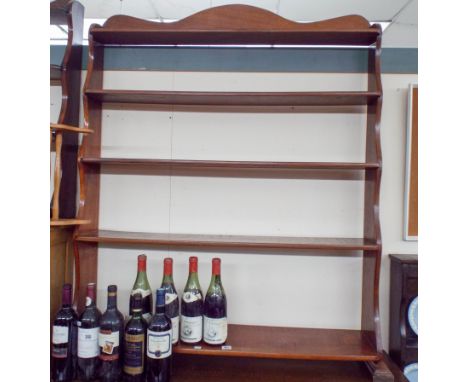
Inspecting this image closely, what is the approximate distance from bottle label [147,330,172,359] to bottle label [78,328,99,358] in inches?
9.1

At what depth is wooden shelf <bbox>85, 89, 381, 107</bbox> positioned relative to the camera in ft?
4.94

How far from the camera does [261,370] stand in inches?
61.1

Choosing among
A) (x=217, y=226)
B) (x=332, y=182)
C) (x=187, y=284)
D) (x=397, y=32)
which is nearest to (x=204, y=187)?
(x=217, y=226)

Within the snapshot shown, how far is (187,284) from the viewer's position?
1.62 metres

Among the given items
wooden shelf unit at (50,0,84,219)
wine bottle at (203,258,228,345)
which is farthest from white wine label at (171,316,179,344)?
wooden shelf unit at (50,0,84,219)

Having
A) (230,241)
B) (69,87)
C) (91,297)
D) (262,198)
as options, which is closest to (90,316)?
(91,297)

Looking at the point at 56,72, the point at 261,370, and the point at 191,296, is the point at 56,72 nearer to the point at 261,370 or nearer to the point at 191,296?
the point at 191,296

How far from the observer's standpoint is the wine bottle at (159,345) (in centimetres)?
137

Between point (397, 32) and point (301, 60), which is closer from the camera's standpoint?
point (301, 60)

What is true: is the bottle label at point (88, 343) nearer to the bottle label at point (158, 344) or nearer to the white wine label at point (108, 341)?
the white wine label at point (108, 341)

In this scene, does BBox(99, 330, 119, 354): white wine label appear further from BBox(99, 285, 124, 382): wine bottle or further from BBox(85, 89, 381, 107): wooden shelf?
BBox(85, 89, 381, 107): wooden shelf
